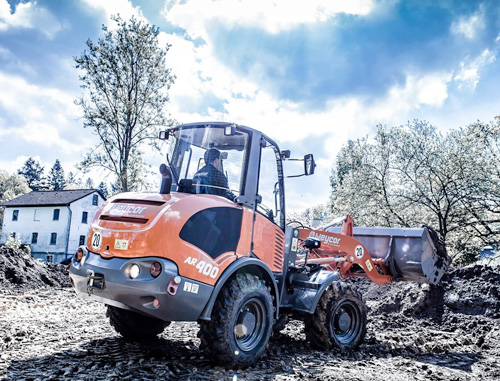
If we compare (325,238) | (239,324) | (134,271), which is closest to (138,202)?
(134,271)

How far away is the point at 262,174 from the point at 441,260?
4803 mm

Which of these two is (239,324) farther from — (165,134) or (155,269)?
(165,134)

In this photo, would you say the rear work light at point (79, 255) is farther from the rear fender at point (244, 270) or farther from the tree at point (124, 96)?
the tree at point (124, 96)

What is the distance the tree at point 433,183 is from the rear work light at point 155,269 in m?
18.8

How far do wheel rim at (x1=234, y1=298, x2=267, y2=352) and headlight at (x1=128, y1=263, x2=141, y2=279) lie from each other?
4.16ft

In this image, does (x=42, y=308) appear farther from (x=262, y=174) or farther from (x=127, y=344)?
(x=262, y=174)

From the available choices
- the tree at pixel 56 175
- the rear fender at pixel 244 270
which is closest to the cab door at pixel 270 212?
the rear fender at pixel 244 270

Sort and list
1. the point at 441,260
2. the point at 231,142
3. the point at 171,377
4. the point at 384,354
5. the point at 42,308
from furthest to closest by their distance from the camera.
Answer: the point at 42,308, the point at 441,260, the point at 384,354, the point at 231,142, the point at 171,377

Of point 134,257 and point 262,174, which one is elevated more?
point 262,174

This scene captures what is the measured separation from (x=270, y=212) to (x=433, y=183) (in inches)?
704

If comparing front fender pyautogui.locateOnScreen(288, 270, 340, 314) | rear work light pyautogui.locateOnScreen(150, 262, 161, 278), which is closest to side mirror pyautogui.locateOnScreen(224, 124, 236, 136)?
rear work light pyautogui.locateOnScreen(150, 262, 161, 278)

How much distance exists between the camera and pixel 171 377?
4262 mm

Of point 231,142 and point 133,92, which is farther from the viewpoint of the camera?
point 133,92

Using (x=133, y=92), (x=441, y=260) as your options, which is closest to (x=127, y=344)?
(x=441, y=260)
